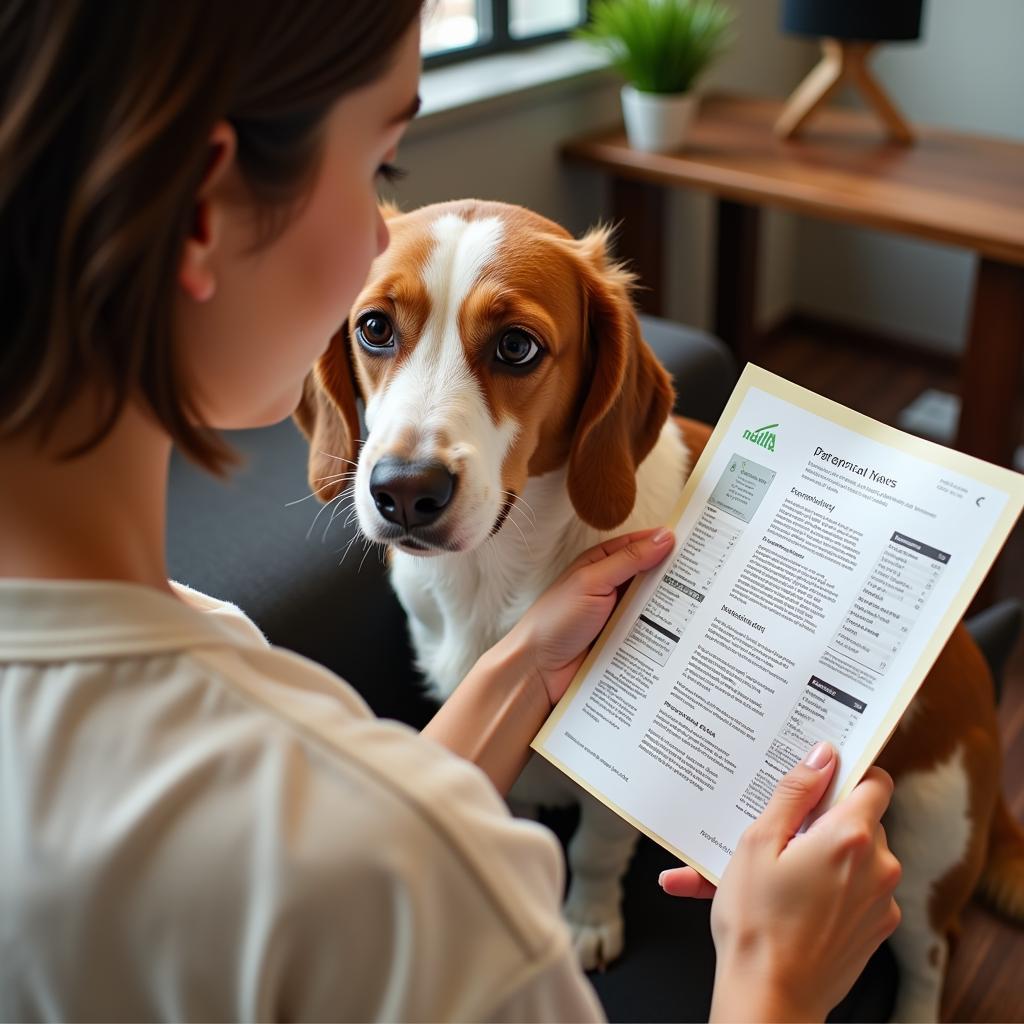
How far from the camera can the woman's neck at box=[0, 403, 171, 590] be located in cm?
55

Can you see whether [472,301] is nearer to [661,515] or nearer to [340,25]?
[661,515]

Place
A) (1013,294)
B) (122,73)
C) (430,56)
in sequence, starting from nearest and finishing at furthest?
(122,73) → (1013,294) → (430,56)

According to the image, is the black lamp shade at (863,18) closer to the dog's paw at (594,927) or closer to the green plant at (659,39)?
the green plant at (659,39)

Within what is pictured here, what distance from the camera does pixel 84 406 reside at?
546 mm

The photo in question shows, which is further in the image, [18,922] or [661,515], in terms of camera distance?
[661,515]

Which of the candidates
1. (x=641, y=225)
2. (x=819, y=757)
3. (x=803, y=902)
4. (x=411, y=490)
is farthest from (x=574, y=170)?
(x=803, y=902)

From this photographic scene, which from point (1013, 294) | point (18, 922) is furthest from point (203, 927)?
point (1013, 294)

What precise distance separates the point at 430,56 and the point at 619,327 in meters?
1.71

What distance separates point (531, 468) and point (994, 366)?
1371mm

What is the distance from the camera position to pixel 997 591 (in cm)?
234

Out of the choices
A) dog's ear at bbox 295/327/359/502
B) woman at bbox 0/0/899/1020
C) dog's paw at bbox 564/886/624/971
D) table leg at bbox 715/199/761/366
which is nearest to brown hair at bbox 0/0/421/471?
woman at bbox 0/0/899/1020

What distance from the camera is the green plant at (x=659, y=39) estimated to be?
92.0 inches

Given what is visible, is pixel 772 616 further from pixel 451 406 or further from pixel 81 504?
pixel 81 504

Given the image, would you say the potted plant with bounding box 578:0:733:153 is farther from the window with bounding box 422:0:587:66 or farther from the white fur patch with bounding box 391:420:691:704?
the white fur patch with bounding box 391:420:691:704
